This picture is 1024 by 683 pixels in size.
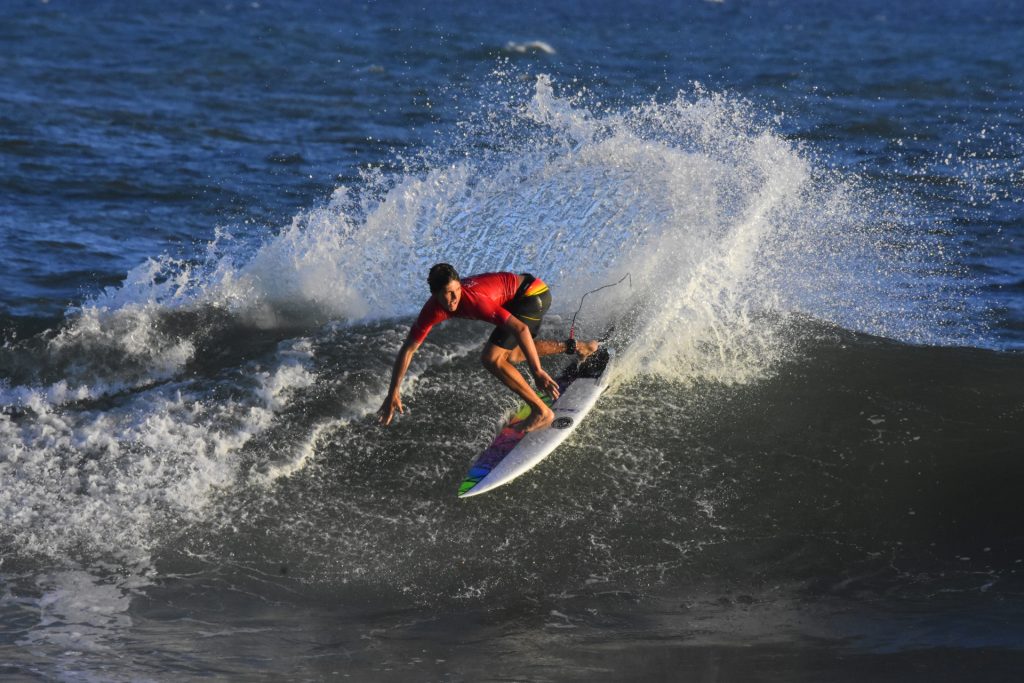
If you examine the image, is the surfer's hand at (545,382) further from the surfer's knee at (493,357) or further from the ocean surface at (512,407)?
the ocean surface at (512,407)

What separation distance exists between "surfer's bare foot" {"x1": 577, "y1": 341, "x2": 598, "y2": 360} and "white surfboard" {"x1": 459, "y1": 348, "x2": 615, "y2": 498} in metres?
0.15

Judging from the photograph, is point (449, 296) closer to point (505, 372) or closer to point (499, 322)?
point (499, 322)

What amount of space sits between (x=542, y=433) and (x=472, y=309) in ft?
3.83

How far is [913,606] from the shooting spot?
702 centimetres

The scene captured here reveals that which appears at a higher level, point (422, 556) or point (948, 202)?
point (948, 202)

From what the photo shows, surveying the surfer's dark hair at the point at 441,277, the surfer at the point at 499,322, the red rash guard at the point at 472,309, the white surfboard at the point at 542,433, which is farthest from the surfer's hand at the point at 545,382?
the surfer's dark hair at the point at 441,277

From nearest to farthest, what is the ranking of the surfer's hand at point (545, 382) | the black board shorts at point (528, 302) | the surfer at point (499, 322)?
the surfer at point (499, 322) < the surfer's hand at point (545, 382) < the black board shorts at point (528, 302)

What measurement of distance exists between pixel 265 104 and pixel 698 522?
16.8 m

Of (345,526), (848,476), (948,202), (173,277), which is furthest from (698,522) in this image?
(948,202)

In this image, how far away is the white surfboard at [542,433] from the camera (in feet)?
26.8

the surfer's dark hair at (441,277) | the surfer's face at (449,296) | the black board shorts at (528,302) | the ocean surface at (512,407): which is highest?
the surfer's dark hair at (441,277)

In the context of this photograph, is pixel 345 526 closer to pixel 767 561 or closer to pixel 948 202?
pixel 767 561

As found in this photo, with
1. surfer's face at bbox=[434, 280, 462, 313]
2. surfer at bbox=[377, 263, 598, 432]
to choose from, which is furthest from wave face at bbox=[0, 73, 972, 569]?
surfer's face at bbox=[434, 280, 462, 313]

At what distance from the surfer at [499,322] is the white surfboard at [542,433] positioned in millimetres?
134
